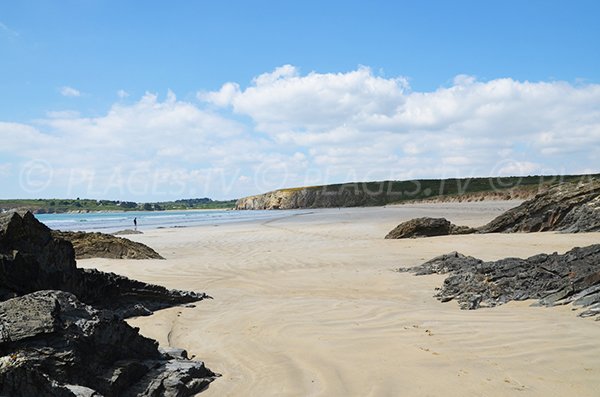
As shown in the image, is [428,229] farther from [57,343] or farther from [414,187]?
[414,187]

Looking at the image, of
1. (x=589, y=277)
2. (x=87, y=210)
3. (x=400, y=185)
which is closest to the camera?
(x=589, y=277)

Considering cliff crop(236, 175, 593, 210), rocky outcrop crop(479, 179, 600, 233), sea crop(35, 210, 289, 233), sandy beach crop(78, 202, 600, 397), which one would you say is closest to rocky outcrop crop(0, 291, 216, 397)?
sandy beach crop(78, 202, 600, 397)

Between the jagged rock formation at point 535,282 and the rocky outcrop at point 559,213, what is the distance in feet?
36.9

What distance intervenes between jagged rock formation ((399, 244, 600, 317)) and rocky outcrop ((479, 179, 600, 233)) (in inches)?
443

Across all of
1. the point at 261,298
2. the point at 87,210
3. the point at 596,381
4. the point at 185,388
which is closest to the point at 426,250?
the point at 261,298

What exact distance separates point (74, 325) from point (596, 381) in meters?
4.54

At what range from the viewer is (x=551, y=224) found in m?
19.1

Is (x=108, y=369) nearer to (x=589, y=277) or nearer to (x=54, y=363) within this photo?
(x=54, y=363)

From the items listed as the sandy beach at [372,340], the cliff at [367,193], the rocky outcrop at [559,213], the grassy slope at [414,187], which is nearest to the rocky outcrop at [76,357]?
the sandy beach at [372,340]

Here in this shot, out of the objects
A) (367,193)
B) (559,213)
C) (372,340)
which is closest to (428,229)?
(559,213)

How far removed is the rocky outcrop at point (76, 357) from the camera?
3118 millimetres

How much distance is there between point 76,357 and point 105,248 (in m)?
14.3

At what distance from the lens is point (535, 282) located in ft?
25.3

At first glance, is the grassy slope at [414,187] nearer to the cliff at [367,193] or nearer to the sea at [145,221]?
the cliff at [367,193]
